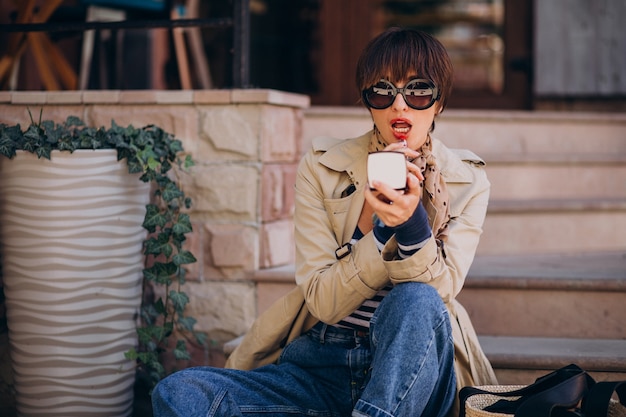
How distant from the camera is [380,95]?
2.05m

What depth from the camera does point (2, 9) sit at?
14.1ft

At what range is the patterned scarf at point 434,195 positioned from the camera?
6.63 ft

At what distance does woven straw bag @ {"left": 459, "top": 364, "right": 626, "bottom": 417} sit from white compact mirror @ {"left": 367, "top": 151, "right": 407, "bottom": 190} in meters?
0.56

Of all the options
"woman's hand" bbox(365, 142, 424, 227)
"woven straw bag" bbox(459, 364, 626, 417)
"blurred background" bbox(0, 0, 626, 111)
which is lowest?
"woven straw bag" bbox(459, 364, 626, 417)

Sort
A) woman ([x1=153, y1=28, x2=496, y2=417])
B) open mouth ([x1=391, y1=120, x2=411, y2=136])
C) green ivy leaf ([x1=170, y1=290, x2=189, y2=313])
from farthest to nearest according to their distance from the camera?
1. green ivy leaf ([x1=170, y1=290, x2=189, y2=313])
2. open mouth ([x1=391, y1=120, x2=411, y2=136])
3. woman ([x1=153, y1=28, x2=496, y2=417])

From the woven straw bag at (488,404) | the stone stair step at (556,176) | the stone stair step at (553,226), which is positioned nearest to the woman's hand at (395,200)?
the woven straw bag at (488,404)

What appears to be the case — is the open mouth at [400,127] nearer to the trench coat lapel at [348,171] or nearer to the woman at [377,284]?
the woman at [377,284]

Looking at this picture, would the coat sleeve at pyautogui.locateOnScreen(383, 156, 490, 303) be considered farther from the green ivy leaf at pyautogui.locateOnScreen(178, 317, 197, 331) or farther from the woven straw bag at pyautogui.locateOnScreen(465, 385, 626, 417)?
the green ivy leaf at pyautogui.locateOnScreen(178, 317, 197, 331)

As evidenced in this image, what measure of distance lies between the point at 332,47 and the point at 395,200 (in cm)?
355

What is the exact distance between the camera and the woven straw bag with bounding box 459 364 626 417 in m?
1.71

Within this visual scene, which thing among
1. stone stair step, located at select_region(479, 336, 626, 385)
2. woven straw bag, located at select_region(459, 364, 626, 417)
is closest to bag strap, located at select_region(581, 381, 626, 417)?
woven straw bag, located at select_region(459, 364, 626, 417)

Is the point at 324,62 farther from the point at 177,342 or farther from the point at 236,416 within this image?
the point at 236,416

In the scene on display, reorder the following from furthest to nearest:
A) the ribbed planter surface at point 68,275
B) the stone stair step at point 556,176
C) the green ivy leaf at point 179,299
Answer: the stone stair step at point 556,176
the green ivy leaf at point 179,299
the ribbed planter surface at point 68,275

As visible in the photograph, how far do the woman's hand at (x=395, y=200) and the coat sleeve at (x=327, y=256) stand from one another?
0.59ft
